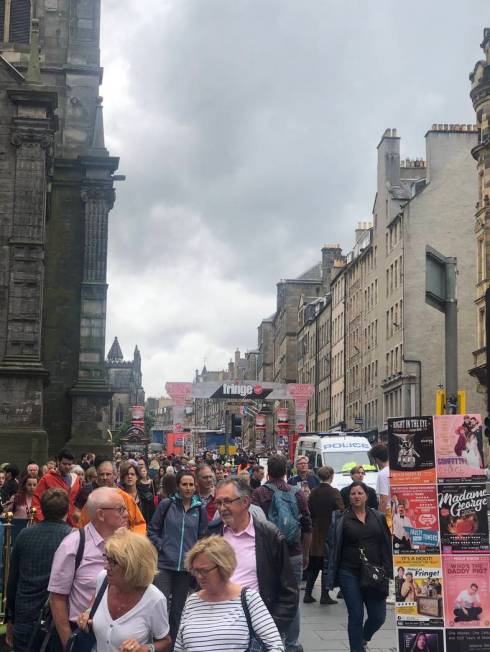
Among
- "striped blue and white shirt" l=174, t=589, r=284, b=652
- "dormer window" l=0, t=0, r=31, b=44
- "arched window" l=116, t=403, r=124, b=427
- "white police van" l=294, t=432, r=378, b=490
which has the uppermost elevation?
"dormer window" l=0, t=0, r=31, b=44

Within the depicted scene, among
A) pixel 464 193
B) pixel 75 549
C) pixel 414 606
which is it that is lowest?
pixel 414 606

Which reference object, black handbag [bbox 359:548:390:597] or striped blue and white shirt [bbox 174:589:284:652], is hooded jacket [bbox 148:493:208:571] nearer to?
black handbag [bbox 359:548:390:597]

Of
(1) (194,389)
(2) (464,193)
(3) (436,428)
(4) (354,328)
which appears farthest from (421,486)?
(4) (354,328)

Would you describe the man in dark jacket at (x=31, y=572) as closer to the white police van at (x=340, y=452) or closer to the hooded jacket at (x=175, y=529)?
the hooded jacket at (x=175, y=529)

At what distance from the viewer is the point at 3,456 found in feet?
87.7

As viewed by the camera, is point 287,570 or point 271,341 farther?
point 271,341

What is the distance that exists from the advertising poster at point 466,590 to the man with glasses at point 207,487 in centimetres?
306

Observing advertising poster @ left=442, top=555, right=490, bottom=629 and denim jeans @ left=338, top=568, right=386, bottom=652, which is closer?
advertising poster @ left=442, top=555, right=490, bottom=629

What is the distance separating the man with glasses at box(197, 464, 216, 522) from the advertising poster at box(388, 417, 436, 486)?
2669mm

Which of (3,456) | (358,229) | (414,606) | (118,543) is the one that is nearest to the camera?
(118,543)

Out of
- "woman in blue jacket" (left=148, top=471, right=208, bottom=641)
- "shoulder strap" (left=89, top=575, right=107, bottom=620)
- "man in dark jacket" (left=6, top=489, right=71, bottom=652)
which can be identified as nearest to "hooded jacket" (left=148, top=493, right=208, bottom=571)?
"woman in blue jacket" (left=148, top=471, right=208, bottom=641)

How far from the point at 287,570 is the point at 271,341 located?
137 m

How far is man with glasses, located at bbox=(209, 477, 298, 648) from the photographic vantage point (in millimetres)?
7141

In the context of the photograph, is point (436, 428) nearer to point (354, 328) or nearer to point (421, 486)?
point (421, 486)
